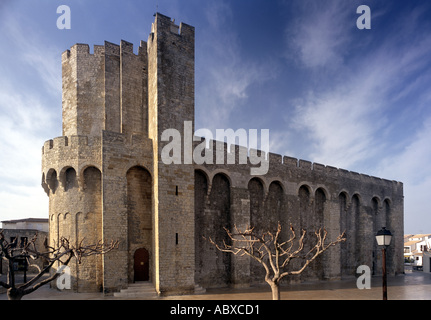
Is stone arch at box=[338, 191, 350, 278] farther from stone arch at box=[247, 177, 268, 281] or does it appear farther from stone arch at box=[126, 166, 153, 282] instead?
stone arch at box=[126, 166, 153, 282]

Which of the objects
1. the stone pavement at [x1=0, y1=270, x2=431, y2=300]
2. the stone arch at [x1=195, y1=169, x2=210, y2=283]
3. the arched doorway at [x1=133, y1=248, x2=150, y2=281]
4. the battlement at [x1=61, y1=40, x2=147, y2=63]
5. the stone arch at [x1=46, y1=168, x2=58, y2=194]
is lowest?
the stone pavement at [x1=0, y1=270, x2=431, y2=300]

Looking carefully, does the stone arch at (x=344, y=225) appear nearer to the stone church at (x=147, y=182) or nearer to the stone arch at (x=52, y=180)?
the stone church at (x=147, y=182)

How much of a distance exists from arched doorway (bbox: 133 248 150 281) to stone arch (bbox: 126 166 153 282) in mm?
169

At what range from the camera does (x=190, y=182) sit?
1591cm

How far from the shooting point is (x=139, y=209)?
16.0 m

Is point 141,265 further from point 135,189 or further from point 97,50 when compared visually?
point 97,50

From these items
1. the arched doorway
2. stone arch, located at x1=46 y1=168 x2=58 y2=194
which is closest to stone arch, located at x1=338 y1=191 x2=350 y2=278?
the arched doorway

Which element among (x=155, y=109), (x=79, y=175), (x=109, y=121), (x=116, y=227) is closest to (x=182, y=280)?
(x=116, y=227)

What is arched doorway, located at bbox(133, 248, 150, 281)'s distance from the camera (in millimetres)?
15555

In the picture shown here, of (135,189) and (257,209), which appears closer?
(135,189)

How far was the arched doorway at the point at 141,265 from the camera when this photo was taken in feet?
51.0

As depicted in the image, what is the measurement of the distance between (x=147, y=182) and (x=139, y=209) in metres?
1.33

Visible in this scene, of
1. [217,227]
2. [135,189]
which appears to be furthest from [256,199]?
[135,189]
